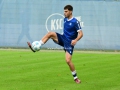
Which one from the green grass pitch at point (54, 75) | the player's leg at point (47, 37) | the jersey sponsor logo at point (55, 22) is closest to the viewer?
the green grass pitch at point (54, 75)

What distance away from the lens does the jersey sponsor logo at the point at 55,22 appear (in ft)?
87.6

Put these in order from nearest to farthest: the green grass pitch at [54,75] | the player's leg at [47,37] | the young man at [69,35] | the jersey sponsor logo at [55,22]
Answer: the green grass pitch at [54,75], the player's leg at [47,37], the young man at [69,35], the jersey sponsor logo at [55,22]

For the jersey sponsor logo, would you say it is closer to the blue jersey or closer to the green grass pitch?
the green grass pitch

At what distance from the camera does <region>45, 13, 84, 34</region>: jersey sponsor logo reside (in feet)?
87.6

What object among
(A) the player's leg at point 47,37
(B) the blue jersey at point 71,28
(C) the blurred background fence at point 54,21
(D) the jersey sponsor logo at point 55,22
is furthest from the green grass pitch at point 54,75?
(C) the blurred background fence at point 54,21

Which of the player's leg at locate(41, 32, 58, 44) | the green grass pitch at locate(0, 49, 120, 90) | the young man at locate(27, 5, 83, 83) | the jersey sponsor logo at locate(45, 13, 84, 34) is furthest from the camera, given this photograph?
the jersey sponsor logo at locate(45, 13, 84, 34)

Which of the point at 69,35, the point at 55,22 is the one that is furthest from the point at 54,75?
the point at 55,22

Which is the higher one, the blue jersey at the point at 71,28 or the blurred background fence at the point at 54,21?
the blue jersey at the point at 71,28

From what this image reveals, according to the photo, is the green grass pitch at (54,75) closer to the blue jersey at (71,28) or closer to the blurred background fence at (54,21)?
the blue jersey at (71,28)

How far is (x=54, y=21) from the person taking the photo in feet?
88.0

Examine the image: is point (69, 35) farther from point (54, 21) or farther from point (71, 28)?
point (54, 21)

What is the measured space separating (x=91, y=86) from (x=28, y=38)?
50.2 feet

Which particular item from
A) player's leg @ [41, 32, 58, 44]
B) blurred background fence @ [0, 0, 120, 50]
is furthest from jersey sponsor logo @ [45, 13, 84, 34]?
player's leg @ [41, 32, 58, 44]

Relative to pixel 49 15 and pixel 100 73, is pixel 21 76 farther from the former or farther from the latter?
pixel 49 15
